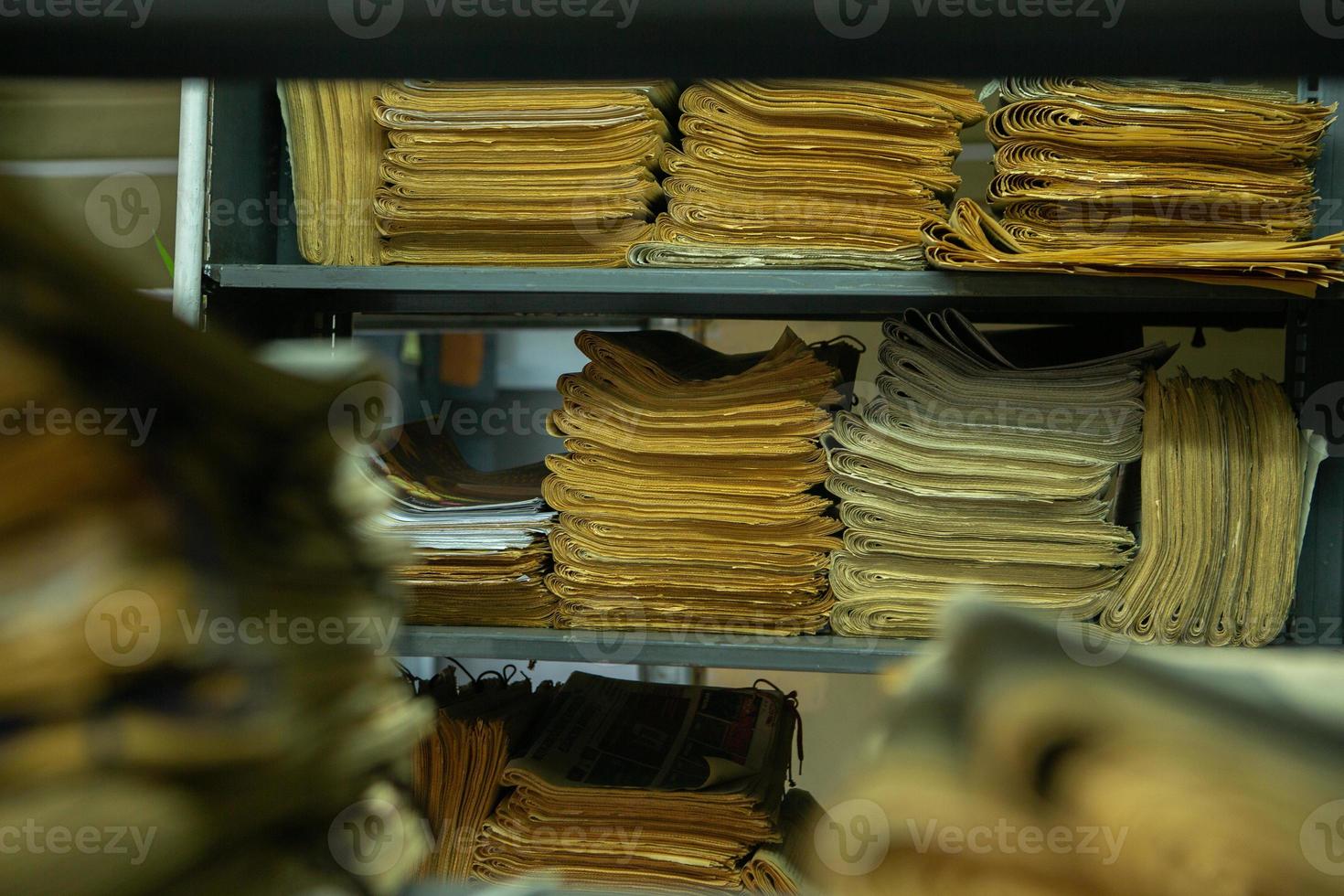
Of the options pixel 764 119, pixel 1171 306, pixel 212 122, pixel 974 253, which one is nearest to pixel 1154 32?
pixel 974 253

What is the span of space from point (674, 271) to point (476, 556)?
49 centimetres

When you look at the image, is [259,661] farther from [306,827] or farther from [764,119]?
[764,119]

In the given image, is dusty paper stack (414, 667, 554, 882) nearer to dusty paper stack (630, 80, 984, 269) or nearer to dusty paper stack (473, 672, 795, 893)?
dusty paper stack (473, 672, 795, 893)

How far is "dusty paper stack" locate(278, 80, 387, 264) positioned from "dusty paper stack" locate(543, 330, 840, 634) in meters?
0.38

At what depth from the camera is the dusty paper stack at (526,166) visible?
152cm

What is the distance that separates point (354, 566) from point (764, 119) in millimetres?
1399

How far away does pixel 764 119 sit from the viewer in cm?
151

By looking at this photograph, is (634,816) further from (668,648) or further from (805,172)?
(805,172)

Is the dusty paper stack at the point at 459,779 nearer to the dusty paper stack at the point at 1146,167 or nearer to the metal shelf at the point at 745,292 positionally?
the metal shelf at the point at 745,292

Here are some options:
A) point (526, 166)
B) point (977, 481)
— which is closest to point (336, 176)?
point (526, 166)

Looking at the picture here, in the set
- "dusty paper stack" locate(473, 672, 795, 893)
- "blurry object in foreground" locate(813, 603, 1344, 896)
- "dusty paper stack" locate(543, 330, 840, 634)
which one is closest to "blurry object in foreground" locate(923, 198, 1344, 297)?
"dusty paper stack" locate(543, 330, 840, 634)

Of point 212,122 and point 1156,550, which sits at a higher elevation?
point 212,122

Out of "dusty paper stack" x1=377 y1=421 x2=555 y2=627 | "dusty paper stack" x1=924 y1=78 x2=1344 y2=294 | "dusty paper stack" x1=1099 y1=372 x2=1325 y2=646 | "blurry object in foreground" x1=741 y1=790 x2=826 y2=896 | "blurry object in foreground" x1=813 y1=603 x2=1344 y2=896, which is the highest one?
"dusty paper stack" x1=924 y1=78 x2=1344 y2=294

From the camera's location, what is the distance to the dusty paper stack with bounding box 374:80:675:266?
59.7 inches
